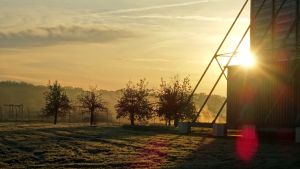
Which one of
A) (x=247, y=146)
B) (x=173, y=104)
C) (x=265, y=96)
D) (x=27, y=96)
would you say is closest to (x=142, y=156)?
(x=247, y=146)

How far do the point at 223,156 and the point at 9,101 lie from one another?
14668 cm

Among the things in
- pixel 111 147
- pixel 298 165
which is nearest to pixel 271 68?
pixel 111 147

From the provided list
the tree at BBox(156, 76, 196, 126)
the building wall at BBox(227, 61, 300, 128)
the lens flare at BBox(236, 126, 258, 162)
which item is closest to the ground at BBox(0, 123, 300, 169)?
the lens flare at BBox(236, 126, 258, 162)

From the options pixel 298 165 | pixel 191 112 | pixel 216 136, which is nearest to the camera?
pixel 298 165

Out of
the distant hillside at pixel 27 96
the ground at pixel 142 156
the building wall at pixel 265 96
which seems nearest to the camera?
the ground at pixel 142 156

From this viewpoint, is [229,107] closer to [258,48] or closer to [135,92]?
[258,48]

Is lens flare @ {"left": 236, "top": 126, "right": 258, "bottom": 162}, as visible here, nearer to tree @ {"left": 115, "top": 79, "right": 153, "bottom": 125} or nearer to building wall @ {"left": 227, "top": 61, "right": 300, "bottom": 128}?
building wall @ {"left": 227, "top": 61, "right": 300, "bottom": 128}

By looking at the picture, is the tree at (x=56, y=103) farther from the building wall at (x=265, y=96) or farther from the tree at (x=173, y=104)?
the building wall at (x=265, y=96)

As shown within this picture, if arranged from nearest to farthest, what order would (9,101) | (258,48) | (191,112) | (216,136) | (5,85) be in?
(216,136), (258,48), (191,112), (9,101), (5,85)

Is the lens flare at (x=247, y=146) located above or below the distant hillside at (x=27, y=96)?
below

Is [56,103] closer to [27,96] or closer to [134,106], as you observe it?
[134,106]

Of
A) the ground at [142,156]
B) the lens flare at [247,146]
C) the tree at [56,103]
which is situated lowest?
the ground at [142,156]

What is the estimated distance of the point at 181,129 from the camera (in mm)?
37375

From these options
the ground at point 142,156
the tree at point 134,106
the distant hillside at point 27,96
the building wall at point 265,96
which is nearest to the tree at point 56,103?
the tree at point 134,106
